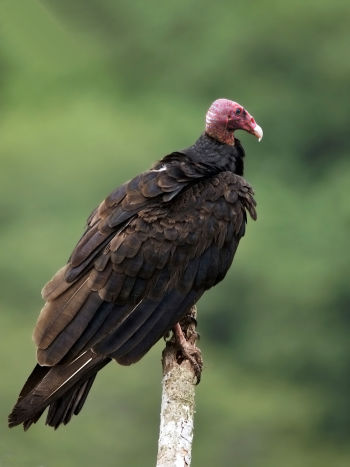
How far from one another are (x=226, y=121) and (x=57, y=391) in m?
1.61

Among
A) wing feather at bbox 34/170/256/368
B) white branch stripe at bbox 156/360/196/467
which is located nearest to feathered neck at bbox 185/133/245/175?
wing feather at bbox 34/170/256/368

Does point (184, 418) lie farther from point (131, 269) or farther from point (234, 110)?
point (234, 110)

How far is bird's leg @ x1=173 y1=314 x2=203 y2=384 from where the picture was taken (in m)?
3.97

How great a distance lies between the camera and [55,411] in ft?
12.7

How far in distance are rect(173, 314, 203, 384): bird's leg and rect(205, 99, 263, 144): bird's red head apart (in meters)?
0.91

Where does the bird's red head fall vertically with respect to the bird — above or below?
above

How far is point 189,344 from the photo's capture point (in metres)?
4.14

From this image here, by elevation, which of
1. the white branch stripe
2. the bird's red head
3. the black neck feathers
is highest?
the bird's red head

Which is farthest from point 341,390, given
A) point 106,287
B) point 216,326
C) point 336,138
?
point 106,287

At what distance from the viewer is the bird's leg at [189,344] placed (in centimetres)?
397

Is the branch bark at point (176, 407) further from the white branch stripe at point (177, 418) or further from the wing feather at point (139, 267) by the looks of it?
the wing feather at point (139, 267)

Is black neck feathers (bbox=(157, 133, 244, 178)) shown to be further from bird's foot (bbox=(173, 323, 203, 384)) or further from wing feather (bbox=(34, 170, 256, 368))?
bird's foot (bbox=(173, 323, 203, 384))

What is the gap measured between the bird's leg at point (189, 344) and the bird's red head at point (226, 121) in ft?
2.97

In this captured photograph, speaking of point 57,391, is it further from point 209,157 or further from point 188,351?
point 209,157
